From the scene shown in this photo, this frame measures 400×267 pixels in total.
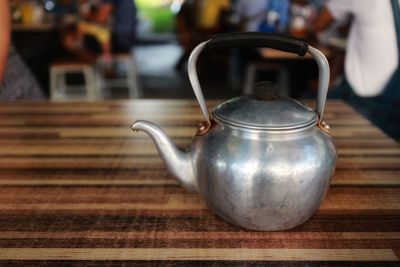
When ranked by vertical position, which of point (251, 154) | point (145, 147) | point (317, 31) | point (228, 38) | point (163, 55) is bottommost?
point (163, 55)

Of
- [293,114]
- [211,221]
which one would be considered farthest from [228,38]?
[211,221]

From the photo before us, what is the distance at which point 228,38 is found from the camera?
0.64m

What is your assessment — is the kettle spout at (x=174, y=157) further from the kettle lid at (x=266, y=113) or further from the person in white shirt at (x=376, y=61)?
the person in white shirt at (x=376, y=61)

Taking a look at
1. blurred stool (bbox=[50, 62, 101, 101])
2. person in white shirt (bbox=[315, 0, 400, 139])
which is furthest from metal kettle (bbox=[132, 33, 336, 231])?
blurred stool (bbox=[50, 62, 101, 101])

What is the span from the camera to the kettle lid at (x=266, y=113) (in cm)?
59

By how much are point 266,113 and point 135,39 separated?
403 centimetres

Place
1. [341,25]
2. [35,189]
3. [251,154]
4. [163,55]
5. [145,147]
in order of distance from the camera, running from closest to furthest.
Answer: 1. [251,154]
2. [35,189]
3. [145,147]
4. [341,25]
5. [163,55]

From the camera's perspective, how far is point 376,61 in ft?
6.27

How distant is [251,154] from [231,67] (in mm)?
4778

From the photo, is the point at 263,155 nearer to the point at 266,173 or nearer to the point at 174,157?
the point at 266,173

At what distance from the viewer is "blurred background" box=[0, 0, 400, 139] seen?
2.73 m

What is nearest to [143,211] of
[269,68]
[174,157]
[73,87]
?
[174,157]

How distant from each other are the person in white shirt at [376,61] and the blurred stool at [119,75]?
221 cm

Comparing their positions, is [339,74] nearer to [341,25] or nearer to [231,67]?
[341,25]
